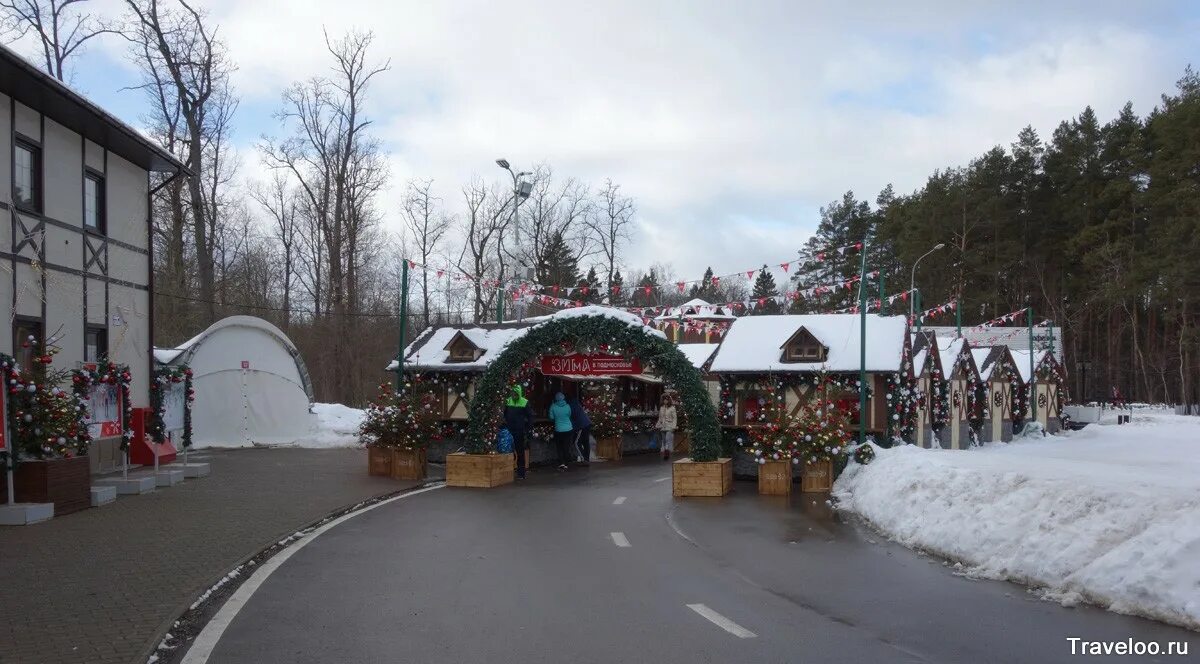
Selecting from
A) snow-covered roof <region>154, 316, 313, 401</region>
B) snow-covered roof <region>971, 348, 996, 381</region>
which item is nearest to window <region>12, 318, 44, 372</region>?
snow-covered roof <region>154, 316, 313, 401</region>

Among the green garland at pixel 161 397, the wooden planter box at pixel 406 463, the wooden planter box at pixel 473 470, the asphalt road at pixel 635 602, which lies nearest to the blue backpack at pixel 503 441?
the wooden planter box at pixel 473 470

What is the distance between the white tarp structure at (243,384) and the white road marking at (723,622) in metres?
22.0

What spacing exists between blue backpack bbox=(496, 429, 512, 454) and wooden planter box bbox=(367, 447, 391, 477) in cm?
240

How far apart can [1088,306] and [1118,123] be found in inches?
416

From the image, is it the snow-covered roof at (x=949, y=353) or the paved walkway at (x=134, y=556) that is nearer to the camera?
the paved walkway at (x=134, y=556)

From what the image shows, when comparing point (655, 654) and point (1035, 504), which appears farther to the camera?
point (1035, 504)

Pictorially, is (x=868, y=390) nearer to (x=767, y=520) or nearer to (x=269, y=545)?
(x=767, y=520)

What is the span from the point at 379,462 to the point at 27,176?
8252 millimetres

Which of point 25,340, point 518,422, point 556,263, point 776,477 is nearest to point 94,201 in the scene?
point 25,340

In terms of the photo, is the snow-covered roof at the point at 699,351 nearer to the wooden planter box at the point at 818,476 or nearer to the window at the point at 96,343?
the wooden planter box at the point at 818,476

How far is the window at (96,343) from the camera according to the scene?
17234 millimetres

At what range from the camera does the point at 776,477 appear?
16953 millimetres

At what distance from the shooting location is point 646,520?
13578mm

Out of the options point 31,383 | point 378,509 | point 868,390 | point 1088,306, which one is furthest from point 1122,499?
point 1088,306
